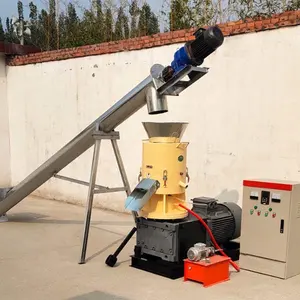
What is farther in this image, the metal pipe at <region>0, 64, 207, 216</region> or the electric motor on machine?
the electric motor on machine

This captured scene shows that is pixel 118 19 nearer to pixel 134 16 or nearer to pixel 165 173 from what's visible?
pixel 134 16

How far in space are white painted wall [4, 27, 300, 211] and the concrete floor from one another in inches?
55.1

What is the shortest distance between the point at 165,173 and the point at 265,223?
Result: 3.28ft

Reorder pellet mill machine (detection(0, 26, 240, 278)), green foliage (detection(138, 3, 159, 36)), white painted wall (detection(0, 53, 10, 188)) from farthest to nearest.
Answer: green foliage (detection(138, 3, 159, 36)) < white painted wall (detection(0, 53, 10, 188)) < pellet mill machine (detection(0, 26, 240, 278))

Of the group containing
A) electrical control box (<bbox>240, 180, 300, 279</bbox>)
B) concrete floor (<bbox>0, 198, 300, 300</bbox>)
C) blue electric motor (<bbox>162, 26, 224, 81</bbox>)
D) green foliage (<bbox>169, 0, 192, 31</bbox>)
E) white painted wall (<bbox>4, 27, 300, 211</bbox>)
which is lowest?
concrete floor (<bbox>0, 198, 300, 300</bbox>)

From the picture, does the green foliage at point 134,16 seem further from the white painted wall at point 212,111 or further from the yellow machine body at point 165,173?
the yellow machine body at point 165,173

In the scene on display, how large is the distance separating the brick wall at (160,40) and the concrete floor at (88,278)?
102 inches

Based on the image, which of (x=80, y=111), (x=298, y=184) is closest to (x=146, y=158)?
(x=298, y=184)

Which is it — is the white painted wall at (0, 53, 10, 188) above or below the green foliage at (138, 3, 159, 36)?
below

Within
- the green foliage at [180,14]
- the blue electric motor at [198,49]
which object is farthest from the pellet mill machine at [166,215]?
the green foliage at [180,14]

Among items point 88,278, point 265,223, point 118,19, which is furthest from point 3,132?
point 265,223

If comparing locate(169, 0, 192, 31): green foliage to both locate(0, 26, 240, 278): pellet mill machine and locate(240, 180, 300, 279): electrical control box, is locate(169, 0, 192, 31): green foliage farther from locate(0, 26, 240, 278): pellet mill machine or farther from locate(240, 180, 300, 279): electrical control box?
locate(240, 180, 300, 279): electrical control box

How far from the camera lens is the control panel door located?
4098 mm

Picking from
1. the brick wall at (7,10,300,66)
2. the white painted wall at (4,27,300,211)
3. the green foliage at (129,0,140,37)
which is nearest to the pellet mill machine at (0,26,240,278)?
the white painted wall at (4,27,300,211)
